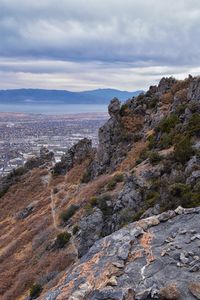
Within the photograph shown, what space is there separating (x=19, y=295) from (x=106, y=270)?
445 inches

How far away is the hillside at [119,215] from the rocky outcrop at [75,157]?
11 centimetres

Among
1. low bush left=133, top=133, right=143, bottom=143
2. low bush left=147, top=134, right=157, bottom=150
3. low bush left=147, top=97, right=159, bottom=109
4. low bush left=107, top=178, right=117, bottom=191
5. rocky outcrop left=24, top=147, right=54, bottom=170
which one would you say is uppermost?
low bush left=147, top=97, right=159, bottom=109

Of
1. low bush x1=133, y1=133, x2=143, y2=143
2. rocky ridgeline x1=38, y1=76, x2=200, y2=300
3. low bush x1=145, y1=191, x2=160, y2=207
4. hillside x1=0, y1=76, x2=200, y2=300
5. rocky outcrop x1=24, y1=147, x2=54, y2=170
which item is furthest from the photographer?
rocky outcrop x1=24, y1=147, x2=54, y2=170

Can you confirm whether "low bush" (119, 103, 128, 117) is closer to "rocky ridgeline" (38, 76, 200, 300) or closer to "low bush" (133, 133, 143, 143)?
"rocky ridgeline" (38, 76, 200, 300)

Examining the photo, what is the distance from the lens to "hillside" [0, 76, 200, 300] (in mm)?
11641

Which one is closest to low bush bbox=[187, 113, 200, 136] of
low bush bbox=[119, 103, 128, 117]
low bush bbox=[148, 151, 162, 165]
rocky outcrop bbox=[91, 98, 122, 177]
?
low bush bbox=[148, 151, 162, 165]

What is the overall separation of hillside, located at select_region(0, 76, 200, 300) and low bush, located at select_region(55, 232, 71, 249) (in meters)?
0.08

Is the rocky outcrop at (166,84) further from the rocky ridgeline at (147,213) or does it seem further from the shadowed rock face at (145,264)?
the shadowed rock face at (145,264)

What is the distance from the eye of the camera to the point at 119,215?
21.9 meters

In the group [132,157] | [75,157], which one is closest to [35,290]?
[132,157]

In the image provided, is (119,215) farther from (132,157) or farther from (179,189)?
(132,157)

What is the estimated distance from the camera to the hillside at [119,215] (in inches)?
458

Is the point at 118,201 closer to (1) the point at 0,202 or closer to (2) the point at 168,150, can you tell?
(2) the point at 168,150

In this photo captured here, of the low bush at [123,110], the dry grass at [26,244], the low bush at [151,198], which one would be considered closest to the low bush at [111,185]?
the dry grass at [26,244]
